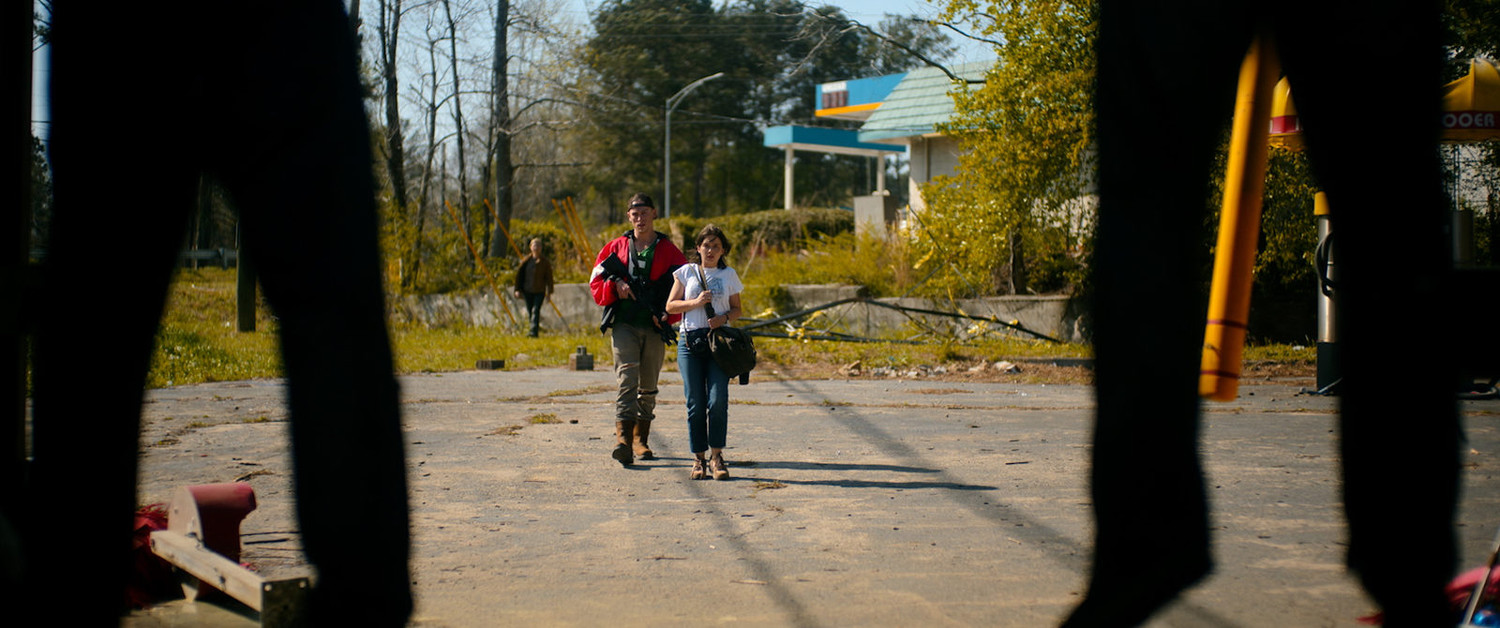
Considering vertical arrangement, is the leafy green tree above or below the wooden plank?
above

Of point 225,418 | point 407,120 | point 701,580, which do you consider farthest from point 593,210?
point 701,580

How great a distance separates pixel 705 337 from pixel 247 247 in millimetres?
5665

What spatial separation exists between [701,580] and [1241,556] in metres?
1.80

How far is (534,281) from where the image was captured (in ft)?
66.5

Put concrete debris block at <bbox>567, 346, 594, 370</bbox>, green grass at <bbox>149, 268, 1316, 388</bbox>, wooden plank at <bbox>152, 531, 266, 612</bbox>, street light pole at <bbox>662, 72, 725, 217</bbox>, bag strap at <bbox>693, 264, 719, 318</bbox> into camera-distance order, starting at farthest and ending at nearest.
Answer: street light pole at <bbox>662, 72, 725, 217</bbox>, concrete debris block at <bbox>567, 346, 594, 370</bbox>, green grass at <bbox>149, 268, 1316, 388</bbox>, bag strap at <bbox>693, 264, 719, 318</bbox>, wooden plank at <bbox>152, 531, 266, 612</bbox>

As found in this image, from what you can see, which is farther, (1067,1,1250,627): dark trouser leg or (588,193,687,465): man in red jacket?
(588,193,687,465): man in red jacket

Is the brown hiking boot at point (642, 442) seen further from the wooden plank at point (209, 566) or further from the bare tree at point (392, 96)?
the bare tree at point (392, 96)

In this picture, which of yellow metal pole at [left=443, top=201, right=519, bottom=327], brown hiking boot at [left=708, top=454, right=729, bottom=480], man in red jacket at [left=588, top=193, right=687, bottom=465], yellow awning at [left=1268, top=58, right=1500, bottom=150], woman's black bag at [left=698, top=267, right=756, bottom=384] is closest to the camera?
brown hiking boot at [left=708, top=454, right=729, bottom=480]

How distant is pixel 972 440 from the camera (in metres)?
7.38

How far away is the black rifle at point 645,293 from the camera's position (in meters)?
7.32

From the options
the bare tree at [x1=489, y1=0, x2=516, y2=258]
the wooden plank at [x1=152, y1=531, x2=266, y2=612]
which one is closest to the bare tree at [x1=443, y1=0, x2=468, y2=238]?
the bare tree at [x1=489, y1=0, x2=516, y2=258]

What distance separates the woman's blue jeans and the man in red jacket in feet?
1.21

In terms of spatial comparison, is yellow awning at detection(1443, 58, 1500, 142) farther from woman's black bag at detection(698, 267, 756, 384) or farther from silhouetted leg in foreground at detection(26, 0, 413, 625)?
silhouetted leg in foreground at detection(26, 0, 413, 625)

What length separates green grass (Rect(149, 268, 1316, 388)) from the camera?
1273 cm
